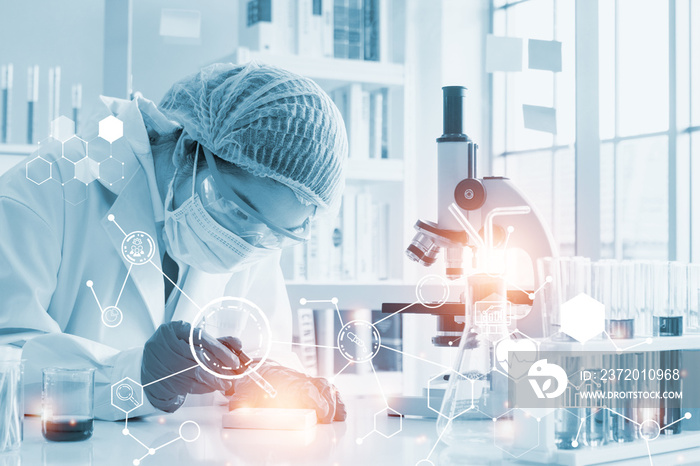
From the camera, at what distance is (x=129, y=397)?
1224 millimetres

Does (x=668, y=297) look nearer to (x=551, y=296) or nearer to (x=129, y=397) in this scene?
(x=551, y=296)

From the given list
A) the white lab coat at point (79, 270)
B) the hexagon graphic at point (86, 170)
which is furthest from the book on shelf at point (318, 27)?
the hexagon graphic at point (86, 170)

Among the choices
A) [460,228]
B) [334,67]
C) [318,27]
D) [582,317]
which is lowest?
[582,317]

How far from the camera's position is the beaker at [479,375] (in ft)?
3.12

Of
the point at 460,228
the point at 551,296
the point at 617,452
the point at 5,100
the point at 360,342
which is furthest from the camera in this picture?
the point at 360,342

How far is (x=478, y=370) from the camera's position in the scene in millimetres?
960

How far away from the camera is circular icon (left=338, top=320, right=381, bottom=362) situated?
270cm

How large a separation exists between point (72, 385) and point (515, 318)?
2.25ft

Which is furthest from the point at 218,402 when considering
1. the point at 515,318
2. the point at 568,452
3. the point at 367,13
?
the point at 367,13

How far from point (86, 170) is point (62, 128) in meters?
1.05

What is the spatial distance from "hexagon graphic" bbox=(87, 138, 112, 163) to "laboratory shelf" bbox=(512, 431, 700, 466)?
3.32ft

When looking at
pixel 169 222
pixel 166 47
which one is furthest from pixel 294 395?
pixel 166 47

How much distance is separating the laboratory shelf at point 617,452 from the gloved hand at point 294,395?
0.36m
